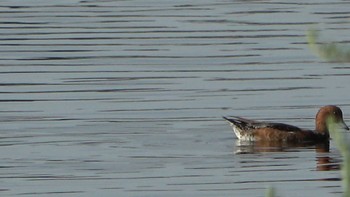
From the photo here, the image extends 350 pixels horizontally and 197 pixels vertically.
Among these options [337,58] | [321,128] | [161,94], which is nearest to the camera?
[337,58]

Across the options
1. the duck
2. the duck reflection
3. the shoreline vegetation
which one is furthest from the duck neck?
the shoreline vegetation

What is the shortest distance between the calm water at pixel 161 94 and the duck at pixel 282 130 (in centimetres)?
14

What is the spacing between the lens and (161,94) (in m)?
15.2

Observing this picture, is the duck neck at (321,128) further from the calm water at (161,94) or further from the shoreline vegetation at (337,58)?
the shoreline vegetation at (337,58)

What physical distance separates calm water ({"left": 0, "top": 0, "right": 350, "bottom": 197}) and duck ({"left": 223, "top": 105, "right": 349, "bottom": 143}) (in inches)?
5.5

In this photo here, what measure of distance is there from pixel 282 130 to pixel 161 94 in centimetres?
310

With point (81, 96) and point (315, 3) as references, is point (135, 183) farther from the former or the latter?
point (315, 3)

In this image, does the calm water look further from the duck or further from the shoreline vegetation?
the shoreline vegetation

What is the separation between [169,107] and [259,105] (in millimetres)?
1093

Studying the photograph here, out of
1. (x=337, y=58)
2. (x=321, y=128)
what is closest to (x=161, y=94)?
(x=321, y=128)

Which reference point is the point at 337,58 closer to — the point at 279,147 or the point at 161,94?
the point at 279,147

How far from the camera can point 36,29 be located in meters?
22.0

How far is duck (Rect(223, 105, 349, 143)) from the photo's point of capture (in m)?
12.4

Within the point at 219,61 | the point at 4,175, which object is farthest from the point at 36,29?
the point at 4,175
